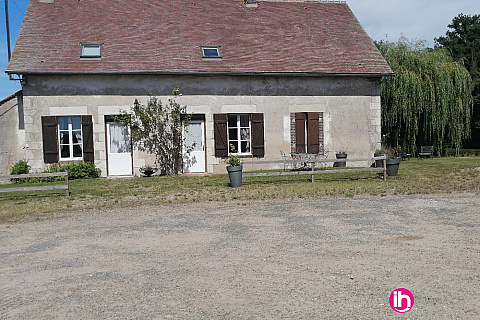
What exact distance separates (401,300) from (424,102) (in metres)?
16.1

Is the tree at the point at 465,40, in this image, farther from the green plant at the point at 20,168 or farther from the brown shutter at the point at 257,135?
the green plant at the point at 20,168

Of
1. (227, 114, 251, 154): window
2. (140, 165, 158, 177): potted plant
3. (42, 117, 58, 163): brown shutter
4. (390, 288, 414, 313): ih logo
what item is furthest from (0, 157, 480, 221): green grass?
(390, 288, 414, 313): ih logo

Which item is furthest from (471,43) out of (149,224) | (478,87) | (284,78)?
(149,224)

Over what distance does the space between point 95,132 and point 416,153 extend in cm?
1332

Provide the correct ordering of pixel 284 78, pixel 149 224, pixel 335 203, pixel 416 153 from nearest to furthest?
1. pixel 149 224
2. pixel 335 203
3. pixel 284 78
4. pixel 416 153

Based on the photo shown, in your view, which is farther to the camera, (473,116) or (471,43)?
(471,43)

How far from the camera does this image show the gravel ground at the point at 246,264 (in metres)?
3.43

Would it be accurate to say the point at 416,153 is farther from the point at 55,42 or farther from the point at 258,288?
the point at 258,288

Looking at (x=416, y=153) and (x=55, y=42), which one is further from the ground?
(x=55, y=42)

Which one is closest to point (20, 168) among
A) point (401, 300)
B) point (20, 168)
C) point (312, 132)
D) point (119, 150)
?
point (20, 168)

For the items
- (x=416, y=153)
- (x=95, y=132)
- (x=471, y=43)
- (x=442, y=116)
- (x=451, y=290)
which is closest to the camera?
(x=451, y=290)

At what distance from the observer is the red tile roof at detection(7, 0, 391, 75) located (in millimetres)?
14023

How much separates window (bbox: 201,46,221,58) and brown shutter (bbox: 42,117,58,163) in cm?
516

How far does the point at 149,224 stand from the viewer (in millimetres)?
6801
